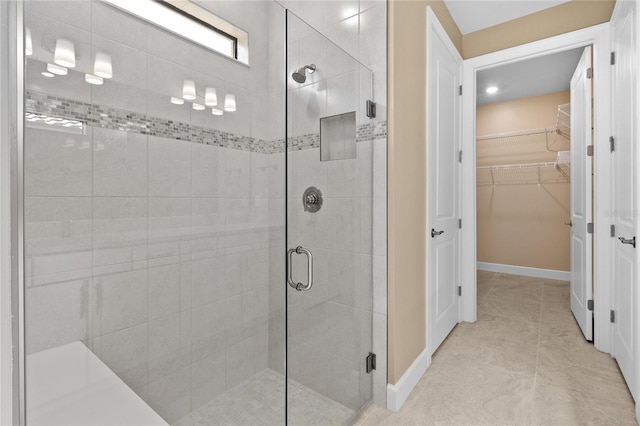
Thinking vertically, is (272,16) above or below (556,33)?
below

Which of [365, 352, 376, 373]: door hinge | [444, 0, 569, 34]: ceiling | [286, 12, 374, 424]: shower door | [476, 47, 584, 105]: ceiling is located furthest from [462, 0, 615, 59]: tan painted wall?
[365, 352, 376, 373]: door hinge

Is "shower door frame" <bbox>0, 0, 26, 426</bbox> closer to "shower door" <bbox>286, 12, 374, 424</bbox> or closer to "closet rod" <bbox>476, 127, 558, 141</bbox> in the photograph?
"shower door" <bbox>286, 12, 374, 424</bbox>

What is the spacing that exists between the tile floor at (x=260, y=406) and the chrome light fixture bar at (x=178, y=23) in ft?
4.06

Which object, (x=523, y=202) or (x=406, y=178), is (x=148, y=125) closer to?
(x=406, y=178)

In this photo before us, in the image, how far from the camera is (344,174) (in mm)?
1642

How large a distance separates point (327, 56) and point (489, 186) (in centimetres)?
455

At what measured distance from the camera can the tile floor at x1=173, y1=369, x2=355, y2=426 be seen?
116 centimetres

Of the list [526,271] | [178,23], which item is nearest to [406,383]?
[178,23]

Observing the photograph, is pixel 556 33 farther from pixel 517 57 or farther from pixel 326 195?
pixel 326 195

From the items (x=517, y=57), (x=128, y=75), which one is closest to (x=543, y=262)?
(x=517, y=57)

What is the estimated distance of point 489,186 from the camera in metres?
5.23

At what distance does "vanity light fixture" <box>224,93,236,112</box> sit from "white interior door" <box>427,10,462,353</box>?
1469 mm

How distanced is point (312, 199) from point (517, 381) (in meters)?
1.81

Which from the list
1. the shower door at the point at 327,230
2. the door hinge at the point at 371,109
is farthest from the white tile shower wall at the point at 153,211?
the door hinge at the point at 371,109
